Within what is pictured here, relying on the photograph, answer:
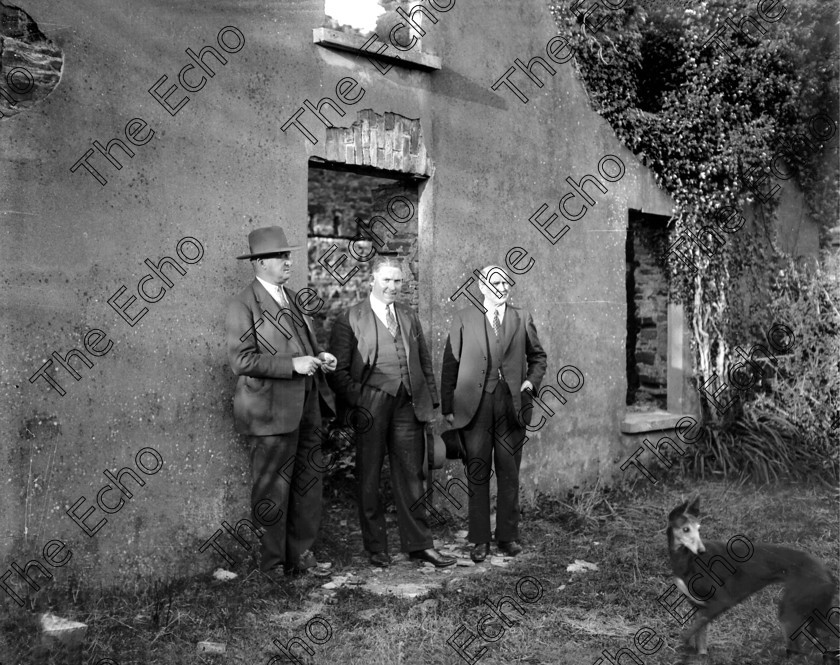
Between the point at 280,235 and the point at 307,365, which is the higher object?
the point at 280,235

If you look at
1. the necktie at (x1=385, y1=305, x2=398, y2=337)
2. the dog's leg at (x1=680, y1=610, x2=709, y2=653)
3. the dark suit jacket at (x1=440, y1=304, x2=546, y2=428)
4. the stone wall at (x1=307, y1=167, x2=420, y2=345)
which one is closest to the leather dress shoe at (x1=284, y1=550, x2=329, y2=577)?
the dark suit jacket at (x1=440, y1=304, x2=546, y2=428)

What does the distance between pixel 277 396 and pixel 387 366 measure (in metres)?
0.87

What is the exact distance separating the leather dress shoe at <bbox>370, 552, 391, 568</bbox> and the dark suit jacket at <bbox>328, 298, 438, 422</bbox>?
95 centimetres

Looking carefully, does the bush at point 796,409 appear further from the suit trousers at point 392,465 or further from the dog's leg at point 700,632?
the dog's leg at point 700,632

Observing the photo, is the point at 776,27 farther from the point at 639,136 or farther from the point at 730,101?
the point at 639,136

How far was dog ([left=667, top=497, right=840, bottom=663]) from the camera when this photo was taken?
12.3 feet

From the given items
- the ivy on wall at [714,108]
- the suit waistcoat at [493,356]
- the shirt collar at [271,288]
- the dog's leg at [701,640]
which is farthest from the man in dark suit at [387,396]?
the ivy on wall at [714,108]

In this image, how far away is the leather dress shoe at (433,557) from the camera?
571 cm

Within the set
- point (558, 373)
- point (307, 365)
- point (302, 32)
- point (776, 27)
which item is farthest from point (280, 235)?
point (776, 27)

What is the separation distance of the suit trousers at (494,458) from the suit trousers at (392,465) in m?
0.35

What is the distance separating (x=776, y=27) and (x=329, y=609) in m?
7.51

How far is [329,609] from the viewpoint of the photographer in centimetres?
482

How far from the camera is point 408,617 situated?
4.68 meters

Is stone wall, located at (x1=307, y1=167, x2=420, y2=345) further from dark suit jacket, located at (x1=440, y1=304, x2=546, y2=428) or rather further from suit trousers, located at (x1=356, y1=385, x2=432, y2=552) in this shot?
suit trousers, located at (x1=356, y1=385, x2=432, y2=552)
